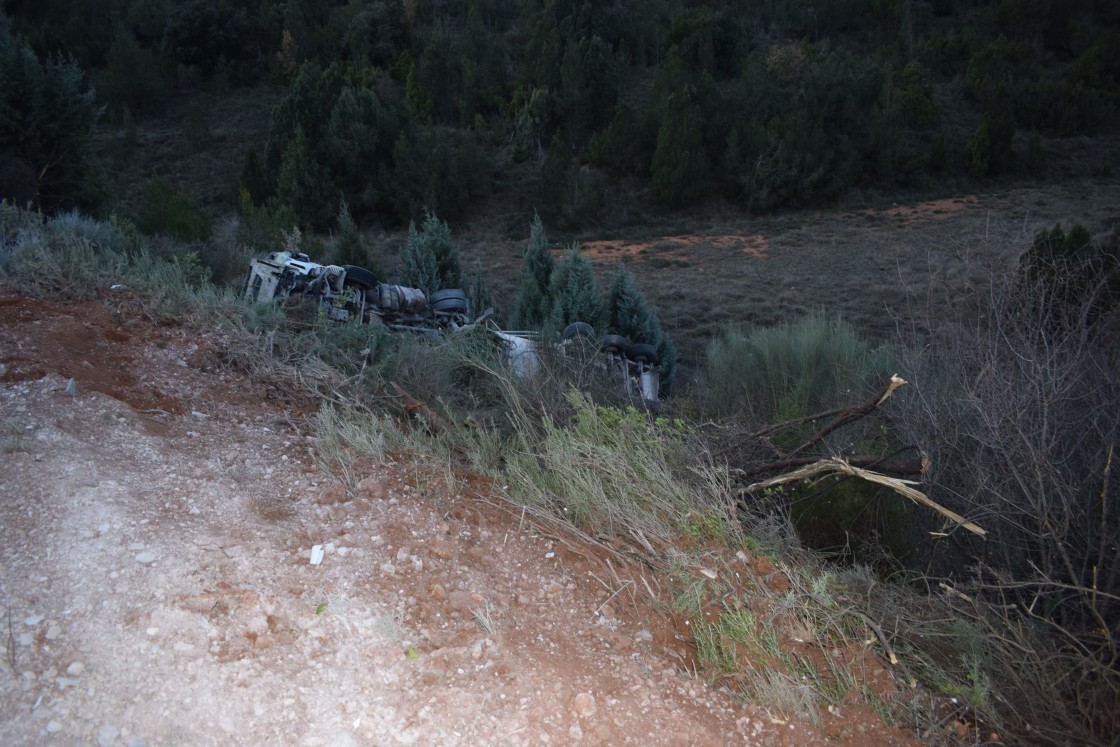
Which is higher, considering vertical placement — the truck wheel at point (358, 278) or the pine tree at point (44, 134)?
the pine tree at point (44, 134)

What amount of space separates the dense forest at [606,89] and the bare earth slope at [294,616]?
20.8 m

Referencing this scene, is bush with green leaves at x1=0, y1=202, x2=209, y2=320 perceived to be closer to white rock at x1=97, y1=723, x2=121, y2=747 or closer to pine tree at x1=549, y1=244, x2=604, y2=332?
white rock at x1=97, y1=723, x2=121, y2=747

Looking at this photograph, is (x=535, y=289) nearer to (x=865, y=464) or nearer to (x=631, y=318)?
(x=631, y=318)

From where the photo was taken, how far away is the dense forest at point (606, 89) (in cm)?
2606

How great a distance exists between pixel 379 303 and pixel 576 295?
10.4ft

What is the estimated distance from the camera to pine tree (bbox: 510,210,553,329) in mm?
11250

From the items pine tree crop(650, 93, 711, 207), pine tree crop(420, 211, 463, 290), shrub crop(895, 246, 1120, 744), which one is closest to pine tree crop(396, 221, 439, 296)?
pine tree crop(420, 211, 463, 290)

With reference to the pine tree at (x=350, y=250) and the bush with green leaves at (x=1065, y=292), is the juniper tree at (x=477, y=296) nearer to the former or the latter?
the pine tree at (x=350, y=250)

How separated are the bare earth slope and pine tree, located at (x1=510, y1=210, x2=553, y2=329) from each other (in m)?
7.36

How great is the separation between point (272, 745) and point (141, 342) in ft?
11.5

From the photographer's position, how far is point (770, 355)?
7672mm

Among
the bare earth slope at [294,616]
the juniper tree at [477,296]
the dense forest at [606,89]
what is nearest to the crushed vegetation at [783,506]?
the bare earth slope at [294,616]

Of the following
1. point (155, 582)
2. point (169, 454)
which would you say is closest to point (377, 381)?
point (169, 454)

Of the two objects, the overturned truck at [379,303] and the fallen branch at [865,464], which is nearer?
the fallen branch at [865,464]
